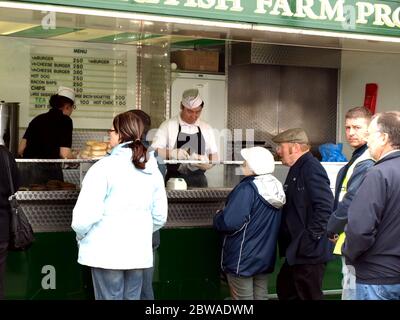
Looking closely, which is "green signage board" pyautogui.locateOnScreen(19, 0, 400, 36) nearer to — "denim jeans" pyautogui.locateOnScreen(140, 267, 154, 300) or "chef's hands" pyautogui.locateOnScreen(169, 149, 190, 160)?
"chef's hands" pyautogui.locateOnScreen(169, 149, 190, 160)

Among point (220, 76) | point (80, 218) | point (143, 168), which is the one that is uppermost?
point (220, 76)

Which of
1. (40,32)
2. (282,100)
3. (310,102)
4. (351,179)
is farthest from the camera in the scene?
(310,102)

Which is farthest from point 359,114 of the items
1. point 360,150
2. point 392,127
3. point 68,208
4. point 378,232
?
point 68,208

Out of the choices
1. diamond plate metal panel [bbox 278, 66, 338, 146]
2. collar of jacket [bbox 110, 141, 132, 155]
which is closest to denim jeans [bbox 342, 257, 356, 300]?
collar of jacket [bbox 110, 141, 132, 155]

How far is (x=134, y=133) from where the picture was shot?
443cm

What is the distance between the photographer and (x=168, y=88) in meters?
9.16

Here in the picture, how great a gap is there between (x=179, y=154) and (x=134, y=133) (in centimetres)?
239

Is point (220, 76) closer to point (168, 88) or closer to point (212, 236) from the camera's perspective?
point (168, 88)

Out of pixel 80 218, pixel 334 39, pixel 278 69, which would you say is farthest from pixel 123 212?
pixel 278 69

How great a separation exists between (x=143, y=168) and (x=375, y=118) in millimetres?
1372

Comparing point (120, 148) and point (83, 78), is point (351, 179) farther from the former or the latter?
point (83, 78)

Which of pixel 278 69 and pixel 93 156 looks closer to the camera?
pixel 93 156

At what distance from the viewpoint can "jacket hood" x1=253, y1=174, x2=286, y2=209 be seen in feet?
17.1

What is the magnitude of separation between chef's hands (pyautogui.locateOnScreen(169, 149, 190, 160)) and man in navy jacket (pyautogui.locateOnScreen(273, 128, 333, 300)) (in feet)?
4.78
